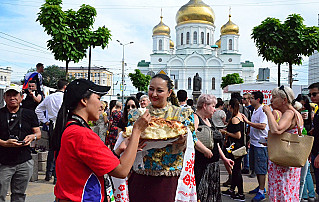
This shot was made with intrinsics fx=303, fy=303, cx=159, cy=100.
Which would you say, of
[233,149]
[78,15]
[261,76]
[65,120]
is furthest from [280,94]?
[261,76]

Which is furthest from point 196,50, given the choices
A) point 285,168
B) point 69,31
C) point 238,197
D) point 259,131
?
point 285,168

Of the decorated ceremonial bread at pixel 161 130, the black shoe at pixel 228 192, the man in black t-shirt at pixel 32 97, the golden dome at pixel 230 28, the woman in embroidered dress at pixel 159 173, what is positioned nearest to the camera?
the decorated ceremonial bread at pixel 161 130

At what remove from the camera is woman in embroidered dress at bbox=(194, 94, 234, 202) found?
4.25 metres

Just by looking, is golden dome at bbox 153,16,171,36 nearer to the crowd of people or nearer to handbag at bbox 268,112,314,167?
the crowd of people

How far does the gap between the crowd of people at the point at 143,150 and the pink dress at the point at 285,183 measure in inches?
0.5

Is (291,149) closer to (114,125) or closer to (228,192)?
(228,192)

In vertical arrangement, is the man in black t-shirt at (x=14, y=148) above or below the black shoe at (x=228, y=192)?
above

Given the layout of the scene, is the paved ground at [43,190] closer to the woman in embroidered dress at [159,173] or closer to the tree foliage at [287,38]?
the woman in embroidered dress at [159,173]

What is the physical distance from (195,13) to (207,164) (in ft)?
223

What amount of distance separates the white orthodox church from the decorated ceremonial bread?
A: 215 feet

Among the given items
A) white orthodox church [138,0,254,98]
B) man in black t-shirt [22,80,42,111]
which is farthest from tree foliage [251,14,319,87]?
white orthodox church [138,0,254,98]

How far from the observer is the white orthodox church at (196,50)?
69.8m

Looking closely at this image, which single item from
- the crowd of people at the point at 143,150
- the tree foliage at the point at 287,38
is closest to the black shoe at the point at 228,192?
the crowd of people at the point at 143,150

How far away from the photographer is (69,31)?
11.8 m
